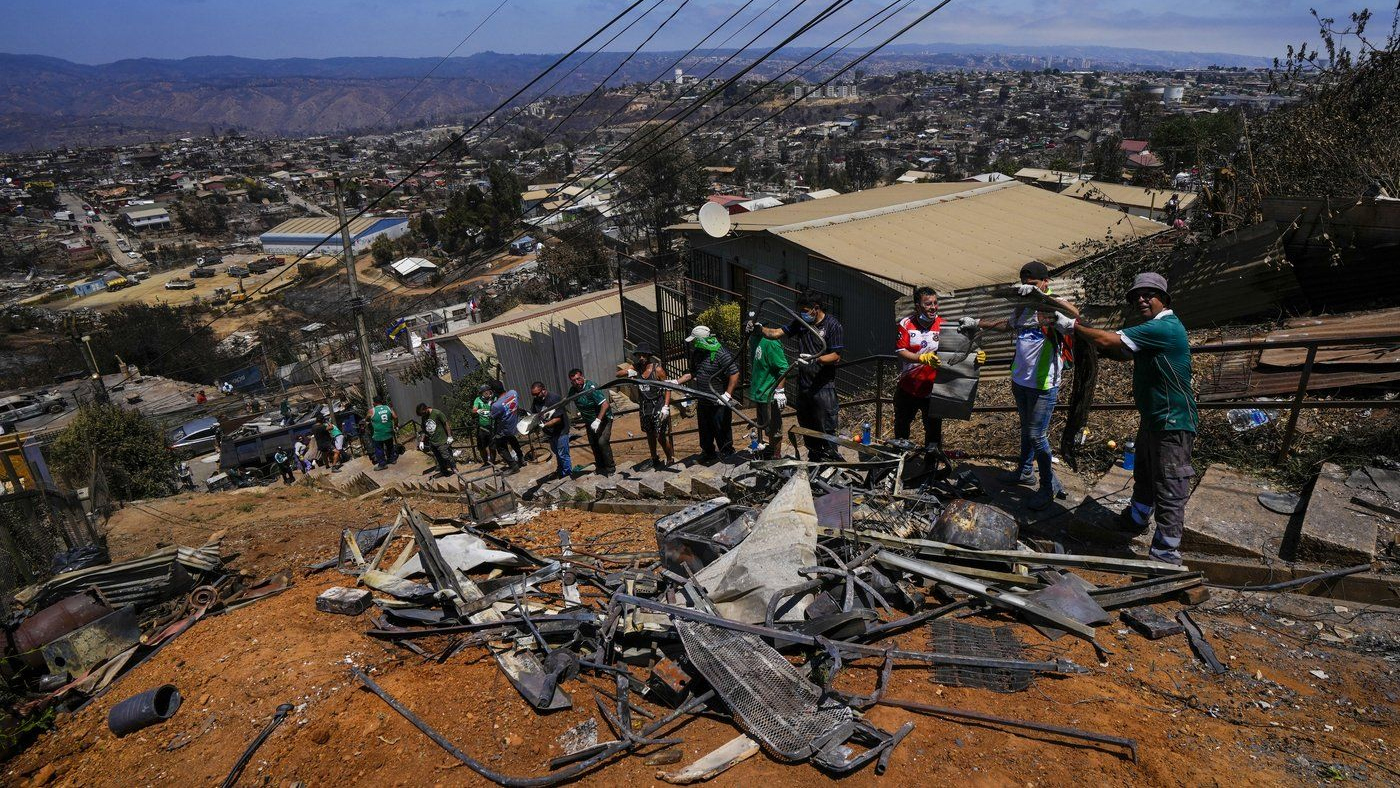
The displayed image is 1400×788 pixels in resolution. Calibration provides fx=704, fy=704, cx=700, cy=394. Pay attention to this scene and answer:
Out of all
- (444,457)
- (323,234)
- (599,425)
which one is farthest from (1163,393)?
(323,234)

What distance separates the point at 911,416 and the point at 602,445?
383 centimetres

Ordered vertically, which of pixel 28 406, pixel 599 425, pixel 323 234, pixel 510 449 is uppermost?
pixel 599 425

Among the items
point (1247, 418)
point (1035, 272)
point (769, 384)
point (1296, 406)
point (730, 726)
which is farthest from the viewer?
point (769, 384)

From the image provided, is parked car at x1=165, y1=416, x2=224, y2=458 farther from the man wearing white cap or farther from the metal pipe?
the metal pipe

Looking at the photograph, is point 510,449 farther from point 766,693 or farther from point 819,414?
point 766,693

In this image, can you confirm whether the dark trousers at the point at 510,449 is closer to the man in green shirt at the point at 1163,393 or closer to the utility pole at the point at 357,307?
the utility pole at the point at 357,307

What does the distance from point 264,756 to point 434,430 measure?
7927mm

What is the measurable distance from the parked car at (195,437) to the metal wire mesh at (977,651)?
89.8 ft

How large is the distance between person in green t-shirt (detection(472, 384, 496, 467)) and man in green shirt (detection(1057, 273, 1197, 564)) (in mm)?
8377

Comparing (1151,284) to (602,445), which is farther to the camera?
(602,445)

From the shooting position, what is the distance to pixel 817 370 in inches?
244

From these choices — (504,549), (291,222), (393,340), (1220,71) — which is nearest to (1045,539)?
(504,549)

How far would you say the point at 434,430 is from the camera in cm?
1127

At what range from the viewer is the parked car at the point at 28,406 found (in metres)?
28.8
